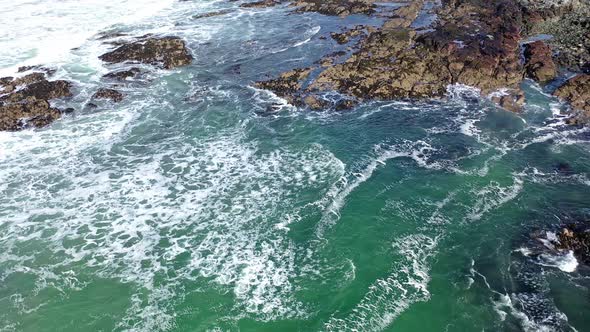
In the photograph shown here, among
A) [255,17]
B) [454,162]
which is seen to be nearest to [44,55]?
[255,17]

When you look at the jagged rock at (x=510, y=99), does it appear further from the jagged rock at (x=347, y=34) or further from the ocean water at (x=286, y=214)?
the jagged rock at (x=347, y=34)

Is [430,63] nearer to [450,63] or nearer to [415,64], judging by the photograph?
[415,64]

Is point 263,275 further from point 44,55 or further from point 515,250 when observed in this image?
point 44,55

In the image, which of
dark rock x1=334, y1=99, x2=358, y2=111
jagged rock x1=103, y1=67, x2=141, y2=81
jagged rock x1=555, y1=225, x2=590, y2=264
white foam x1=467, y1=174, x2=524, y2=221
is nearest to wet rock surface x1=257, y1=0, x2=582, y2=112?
dark rock x1=334, y1=99, x2=358, y2=111

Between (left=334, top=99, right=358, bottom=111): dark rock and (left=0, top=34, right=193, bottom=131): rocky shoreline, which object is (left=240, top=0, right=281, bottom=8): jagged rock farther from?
(left=334, top=99, right=358, bottom=111): dark rock

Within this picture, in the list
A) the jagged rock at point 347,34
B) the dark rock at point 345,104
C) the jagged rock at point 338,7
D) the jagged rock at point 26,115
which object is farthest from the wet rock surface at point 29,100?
the jagged rock at point 338,7

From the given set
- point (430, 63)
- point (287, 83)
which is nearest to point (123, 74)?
point (287, 83)
